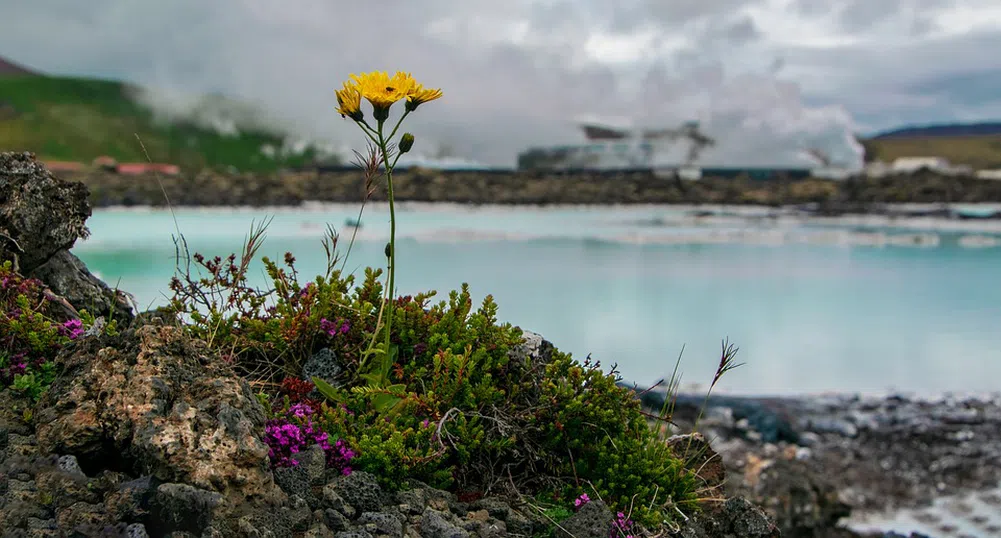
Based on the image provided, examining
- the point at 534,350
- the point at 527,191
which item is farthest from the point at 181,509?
the point at 527,191

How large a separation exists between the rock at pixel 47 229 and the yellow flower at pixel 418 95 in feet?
7.81

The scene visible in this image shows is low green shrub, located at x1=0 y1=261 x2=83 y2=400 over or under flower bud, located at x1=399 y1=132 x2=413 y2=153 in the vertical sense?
under

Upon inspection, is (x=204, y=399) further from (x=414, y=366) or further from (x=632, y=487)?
(x=632, y=487)

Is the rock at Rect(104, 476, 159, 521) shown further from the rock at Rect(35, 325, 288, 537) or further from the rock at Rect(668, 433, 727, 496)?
the rock at Rect(668, 433, 727, 496)

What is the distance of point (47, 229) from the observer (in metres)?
5.12

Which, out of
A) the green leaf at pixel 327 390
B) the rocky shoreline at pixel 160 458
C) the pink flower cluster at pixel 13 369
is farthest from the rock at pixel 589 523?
the pink flower cluster at pixel 13 369

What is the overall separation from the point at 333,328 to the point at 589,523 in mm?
1911

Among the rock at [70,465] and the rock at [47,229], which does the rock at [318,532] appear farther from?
the rock at [47,229]

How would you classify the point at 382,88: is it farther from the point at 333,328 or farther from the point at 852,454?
the point at 852,454

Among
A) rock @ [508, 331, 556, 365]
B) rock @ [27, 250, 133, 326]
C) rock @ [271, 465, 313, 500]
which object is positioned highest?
rock @ [27, 250, 133, 326]

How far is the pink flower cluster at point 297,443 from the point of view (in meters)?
3.99

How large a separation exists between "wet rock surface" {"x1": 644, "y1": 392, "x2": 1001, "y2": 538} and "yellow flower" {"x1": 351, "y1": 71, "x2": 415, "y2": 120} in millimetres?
6298

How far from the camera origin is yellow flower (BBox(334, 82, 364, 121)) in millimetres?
3953

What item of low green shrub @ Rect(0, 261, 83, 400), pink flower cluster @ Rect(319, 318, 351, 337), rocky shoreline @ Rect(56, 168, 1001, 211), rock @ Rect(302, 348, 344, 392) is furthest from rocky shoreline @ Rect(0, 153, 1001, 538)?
rocky shoreline @ Rect(56, 168, 1001, 211)
